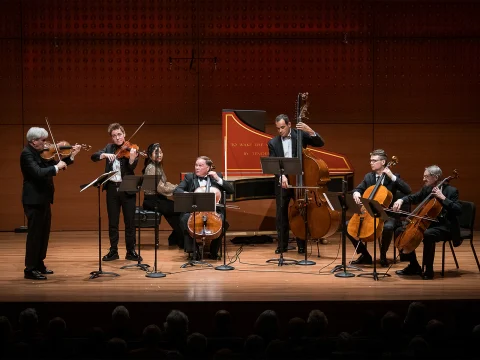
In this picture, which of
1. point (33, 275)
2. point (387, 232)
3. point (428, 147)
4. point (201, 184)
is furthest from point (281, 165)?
point (428, 147)

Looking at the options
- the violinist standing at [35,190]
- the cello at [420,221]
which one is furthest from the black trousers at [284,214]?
the violinist standing at [35,190]

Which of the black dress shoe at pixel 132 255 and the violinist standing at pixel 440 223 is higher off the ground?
the violinist standing at pixel 440 223

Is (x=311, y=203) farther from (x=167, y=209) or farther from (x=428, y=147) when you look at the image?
(x=428, y=147)

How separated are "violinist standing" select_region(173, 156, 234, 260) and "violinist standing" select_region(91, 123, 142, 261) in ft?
1.67

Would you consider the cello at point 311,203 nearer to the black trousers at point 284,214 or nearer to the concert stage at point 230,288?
the black trousers at point 284,214

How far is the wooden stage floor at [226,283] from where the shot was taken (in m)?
5.42

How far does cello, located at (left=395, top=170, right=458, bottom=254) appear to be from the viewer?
610cm

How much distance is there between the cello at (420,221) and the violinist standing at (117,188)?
8.44 feet

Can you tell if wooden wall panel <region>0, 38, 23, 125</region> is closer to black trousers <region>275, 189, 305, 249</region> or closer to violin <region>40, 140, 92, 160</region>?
violin <region>40, 140, 92, 160</region>

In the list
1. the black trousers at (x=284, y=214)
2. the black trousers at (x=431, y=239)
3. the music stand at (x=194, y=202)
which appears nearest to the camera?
the black trousers at (x=431, y=239)

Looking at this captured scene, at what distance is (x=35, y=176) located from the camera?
613 cm

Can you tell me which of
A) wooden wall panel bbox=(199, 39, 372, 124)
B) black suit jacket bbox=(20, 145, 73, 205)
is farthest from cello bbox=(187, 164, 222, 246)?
wooden wall panel bbox=(199, 39, 372, 124)
